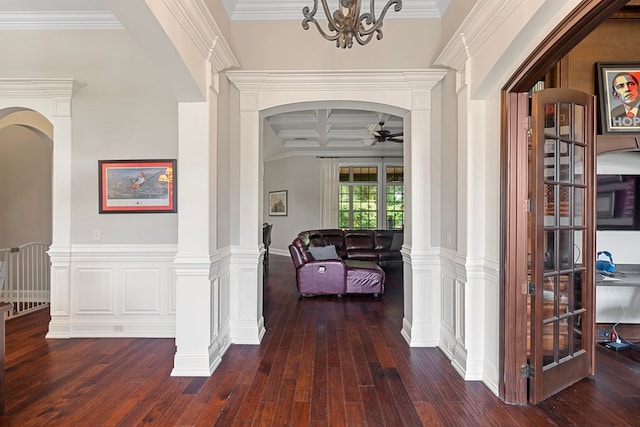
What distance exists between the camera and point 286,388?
8.94 feet

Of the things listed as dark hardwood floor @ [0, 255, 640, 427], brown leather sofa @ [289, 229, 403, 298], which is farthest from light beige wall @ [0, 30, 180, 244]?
brown leather sofa @ [289, 229, 403, 298]

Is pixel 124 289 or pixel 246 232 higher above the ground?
pixel 246 232

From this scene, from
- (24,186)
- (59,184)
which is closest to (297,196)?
(24,186)

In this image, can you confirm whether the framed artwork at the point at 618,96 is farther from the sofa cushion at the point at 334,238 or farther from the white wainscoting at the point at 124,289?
the sofa cushion at the point at 334,238

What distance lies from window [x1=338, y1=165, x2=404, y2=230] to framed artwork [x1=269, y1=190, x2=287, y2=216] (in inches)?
70.1

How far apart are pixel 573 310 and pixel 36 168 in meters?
7.17

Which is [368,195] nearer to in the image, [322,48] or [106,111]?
[322,48]

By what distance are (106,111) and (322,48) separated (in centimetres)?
245

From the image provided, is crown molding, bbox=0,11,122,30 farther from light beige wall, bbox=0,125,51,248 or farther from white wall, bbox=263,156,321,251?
white wall, bbox=263,156,321,251

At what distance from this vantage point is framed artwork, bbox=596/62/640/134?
3092 millimetres

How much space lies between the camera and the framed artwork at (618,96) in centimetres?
309

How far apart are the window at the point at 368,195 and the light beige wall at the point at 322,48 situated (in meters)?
6.63

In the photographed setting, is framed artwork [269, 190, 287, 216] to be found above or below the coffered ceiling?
below

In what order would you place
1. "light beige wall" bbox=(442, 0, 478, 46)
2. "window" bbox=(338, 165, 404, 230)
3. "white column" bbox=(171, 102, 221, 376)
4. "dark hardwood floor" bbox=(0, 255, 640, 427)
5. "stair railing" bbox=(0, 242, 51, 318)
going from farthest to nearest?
"window" bbox=(338, 165, 404, 230)
"stair railing" bbox=(0, 242, 51, 318)
"light beige wall" bbox=(442, 0, 478, 46)
"white column" bbox=(171, 102, 221, 376)
"dark hardwood floor" bbox=(0, 255, 640, 427)
